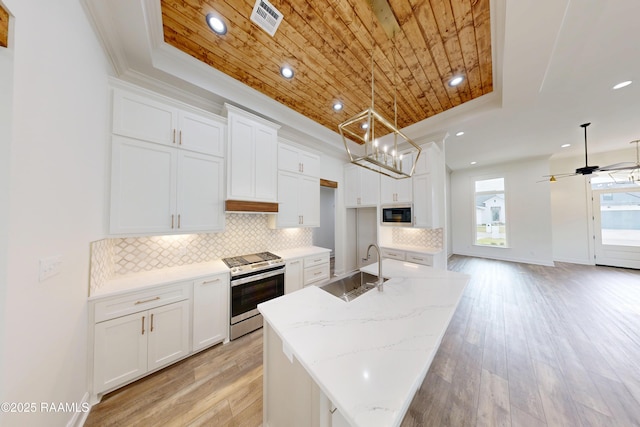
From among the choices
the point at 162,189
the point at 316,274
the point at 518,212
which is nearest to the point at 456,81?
the point at 316,274

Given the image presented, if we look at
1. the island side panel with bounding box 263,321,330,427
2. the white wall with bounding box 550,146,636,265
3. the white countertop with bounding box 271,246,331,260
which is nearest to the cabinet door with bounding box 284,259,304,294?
the white countertop with bounding box 271,246,331,260

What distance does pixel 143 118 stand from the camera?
186 centimetres

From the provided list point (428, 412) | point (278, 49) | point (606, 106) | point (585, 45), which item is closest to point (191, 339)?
point (428, 412)

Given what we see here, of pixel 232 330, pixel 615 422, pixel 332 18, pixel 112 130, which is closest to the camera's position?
pixel 615 422

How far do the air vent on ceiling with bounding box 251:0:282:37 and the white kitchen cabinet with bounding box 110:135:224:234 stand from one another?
1405 millimetres

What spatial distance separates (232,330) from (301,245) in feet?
5.55

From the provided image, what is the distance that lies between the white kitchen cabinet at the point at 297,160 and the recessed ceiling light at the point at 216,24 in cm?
140

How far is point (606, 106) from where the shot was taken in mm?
2732

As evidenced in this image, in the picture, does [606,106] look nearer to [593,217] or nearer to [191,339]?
[593,217]

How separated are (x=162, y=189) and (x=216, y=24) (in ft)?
5.27

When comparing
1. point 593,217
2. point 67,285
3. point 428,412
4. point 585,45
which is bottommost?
point 428,412

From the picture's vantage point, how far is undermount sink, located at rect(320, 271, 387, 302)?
1.74 meters

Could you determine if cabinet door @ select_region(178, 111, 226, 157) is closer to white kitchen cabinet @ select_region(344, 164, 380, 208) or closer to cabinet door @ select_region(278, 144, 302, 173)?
cabinet door @ select_region(278, 144, 302, 173)

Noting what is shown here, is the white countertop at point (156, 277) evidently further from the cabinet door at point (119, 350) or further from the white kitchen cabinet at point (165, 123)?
the white kitchen cabinet at point (165, 123)
